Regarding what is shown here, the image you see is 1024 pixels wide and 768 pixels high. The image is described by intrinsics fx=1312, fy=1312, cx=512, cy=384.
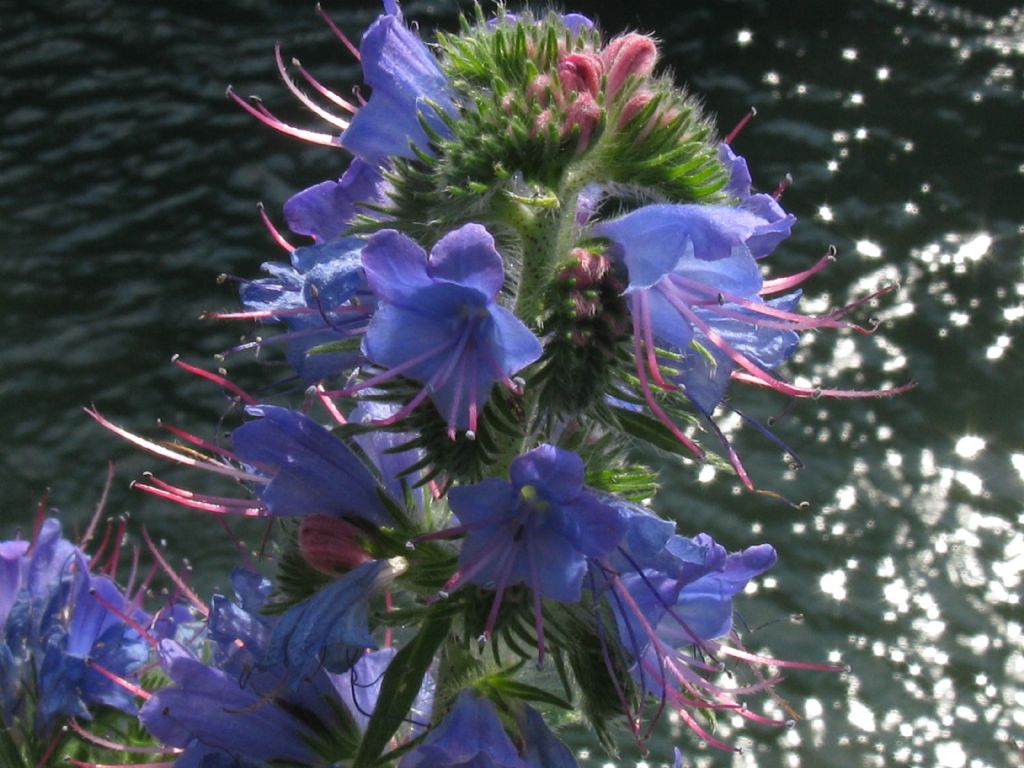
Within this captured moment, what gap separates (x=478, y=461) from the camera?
1130 millimetres

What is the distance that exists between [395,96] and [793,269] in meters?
4.51

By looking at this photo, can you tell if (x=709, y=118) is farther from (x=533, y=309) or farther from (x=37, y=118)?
(x=37, y=118)

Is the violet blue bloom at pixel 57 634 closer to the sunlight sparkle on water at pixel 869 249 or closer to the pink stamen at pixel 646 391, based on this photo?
the pink stamen at pixel 646 391

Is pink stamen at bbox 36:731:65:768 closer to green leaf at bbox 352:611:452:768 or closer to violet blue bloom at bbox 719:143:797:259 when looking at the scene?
green leaf at bbox 352:611:452:768

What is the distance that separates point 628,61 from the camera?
116 centimetres

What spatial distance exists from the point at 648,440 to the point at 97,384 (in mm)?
4297

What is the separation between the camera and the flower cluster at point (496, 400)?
108 centimetres

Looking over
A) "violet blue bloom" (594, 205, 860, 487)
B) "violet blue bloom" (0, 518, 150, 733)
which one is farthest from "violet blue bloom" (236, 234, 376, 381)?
"violet blue bloom" (0, 518, 150, 733)

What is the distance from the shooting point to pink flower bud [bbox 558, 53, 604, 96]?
1.12 meters

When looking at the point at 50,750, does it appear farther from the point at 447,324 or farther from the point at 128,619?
the point at 447,324

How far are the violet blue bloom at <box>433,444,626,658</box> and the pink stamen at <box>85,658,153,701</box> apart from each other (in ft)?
1.50

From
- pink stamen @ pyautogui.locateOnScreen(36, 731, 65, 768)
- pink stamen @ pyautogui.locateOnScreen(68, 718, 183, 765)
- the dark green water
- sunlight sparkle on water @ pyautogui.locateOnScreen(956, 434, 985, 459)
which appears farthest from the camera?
sunlight sparkle on water @ pyautogui.locateOnScreen(956, 434, 985, 459)

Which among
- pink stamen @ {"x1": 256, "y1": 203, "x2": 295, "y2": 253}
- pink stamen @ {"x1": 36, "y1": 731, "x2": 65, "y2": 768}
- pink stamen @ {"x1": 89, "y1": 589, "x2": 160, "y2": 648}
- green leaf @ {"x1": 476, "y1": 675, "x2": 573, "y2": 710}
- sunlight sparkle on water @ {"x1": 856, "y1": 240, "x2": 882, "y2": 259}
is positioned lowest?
sunlight sparkle on water @ {"x1": 856, "y1": 240, "x2": 882, "y2": 259}

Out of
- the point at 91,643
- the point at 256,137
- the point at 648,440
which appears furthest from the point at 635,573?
the point at 256,137
